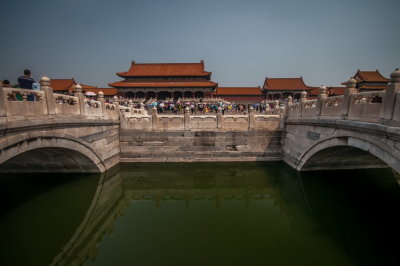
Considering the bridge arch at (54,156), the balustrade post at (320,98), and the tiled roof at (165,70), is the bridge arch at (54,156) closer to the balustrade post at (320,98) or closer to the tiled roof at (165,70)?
the balustrade post at (320,98)

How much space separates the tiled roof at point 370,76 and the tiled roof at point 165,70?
93.2ft

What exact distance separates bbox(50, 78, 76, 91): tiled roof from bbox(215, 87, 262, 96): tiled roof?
2652cm

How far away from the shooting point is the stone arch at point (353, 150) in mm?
4285

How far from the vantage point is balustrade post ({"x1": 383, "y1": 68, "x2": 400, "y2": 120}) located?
164 inches

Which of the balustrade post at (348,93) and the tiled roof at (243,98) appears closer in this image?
the balustrade post at (348,93)

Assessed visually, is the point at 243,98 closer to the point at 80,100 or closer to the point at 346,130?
the point at 346,130

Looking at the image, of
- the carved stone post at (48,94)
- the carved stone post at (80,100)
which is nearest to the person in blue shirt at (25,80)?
the carved stone post at (48,94)

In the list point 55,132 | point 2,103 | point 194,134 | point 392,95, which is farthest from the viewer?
point 194,134

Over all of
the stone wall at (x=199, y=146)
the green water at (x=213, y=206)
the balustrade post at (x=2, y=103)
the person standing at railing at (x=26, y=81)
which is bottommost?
the green water at (x=213, y=206)

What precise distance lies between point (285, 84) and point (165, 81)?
2275 centimetres

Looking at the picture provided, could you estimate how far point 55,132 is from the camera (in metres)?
6.01

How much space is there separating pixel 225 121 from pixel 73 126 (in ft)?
22.5

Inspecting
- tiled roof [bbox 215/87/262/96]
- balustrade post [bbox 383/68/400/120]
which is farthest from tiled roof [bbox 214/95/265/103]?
balustrade post [bbox 383/68/400/120]

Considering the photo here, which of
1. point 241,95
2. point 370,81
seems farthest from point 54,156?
point 370,81
